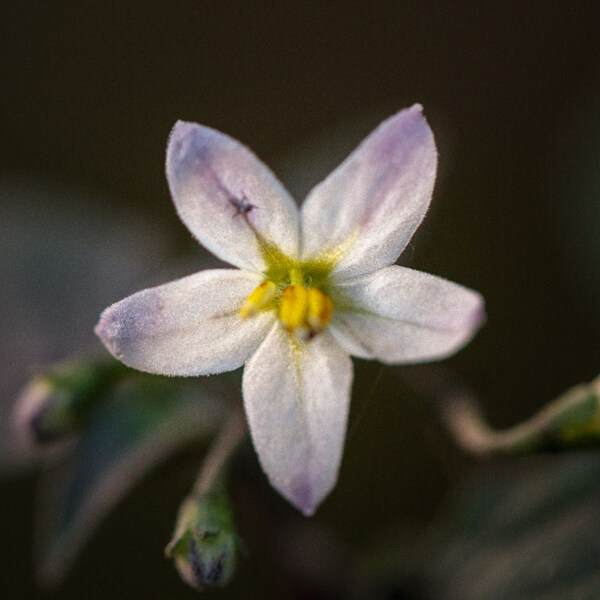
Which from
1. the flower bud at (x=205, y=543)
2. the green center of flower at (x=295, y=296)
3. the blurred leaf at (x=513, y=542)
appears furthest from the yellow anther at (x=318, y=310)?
the blurred leaf at (x=513, y=542)

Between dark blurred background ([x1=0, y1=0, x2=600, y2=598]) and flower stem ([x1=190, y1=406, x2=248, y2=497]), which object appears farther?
dark blurred background ([x1=0, y1=0, x2=600, y2=598])

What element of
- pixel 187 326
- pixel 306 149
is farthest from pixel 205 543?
pixel 306 149

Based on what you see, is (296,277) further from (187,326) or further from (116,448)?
(116,448)

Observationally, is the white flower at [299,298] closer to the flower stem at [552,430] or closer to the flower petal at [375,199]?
the flower petal at [375,199]

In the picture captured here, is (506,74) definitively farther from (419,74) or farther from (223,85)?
(223,85)

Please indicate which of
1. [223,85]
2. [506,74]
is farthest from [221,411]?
[506,74]

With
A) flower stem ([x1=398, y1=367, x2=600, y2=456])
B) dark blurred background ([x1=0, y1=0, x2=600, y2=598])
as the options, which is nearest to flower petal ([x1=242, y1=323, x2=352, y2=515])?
flower stem ([x1=398, y1=367, x2=600, y2=456])

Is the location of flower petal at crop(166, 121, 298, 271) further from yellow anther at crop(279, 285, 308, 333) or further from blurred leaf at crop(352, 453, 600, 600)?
blurred leaf at crop(352, 453, 600, 600)
